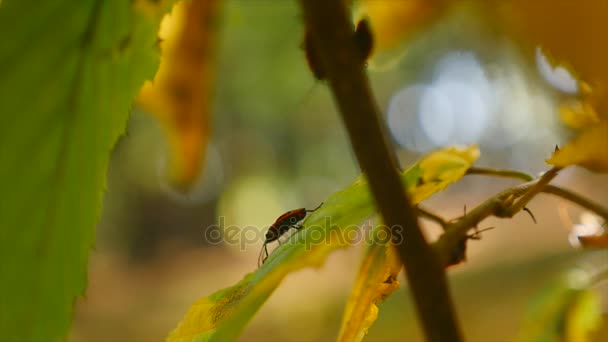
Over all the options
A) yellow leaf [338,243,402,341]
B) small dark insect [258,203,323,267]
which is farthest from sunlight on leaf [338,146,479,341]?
small dark insect [258,203,323,267]

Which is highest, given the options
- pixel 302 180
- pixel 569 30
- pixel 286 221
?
pixel 302 180

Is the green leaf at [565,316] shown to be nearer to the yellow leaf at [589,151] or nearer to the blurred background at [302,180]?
the blurred background at [302,180]

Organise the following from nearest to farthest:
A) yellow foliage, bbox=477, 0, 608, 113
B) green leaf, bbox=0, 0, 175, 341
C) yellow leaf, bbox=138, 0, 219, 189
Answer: yellow foliage, bbox=477, 0, 608, 113 → green leaf, bbox=0, 0, 175, 341 → yellow leaf, bbox=138, 0, 219, 189

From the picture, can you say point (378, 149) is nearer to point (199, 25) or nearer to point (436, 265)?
point (436, 265)

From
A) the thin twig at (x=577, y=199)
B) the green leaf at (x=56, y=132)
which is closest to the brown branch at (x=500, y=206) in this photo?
the thin twig at (x=577, y=199)

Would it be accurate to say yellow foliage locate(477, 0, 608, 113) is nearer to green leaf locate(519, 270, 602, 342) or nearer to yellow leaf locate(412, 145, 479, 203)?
yellow leaf locate(412, 145, 479, 203)

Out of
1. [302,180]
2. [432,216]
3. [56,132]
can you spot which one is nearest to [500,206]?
[432,216]

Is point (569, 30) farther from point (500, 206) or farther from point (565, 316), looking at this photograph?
point (565, 316)
